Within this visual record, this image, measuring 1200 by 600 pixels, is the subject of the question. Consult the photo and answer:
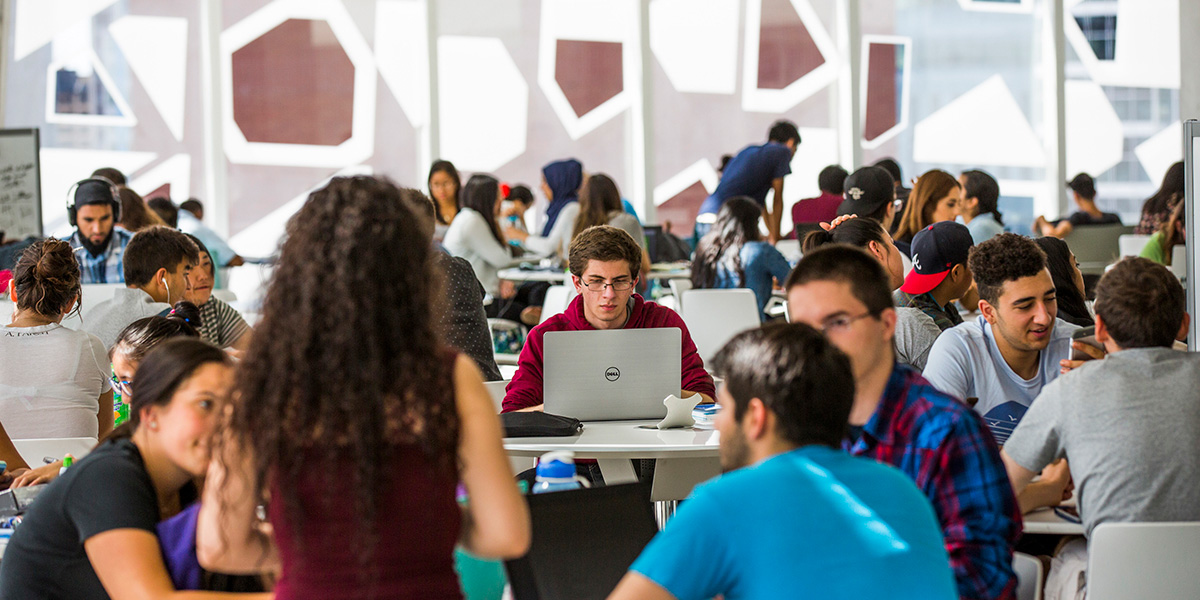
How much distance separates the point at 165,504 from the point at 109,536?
152mm

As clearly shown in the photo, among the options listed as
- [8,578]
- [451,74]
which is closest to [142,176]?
[451,74]

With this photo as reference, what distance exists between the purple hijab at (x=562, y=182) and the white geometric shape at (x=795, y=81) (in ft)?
9.16

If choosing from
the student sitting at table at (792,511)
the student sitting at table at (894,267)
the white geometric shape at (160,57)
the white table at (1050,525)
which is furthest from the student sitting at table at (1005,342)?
the white geometric shape at (160,57)

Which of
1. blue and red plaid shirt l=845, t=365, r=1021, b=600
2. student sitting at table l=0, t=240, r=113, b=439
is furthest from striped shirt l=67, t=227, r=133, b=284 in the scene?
blue and red plaid shirt l=845, t=365, r=1021, b=600

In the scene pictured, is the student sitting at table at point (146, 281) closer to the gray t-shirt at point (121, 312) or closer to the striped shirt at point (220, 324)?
the gray t-shirt at point (121, 312)

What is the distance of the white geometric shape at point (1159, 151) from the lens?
10.2 metres

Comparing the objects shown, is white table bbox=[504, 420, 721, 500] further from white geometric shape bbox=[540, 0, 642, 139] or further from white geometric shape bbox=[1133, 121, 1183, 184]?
white geometric shape bbox=[1133, 121, 1183, 184]

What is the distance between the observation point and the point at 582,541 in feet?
5.93

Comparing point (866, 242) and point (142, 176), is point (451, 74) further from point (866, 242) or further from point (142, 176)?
point (866, 242)

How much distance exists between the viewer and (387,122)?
9562 mm

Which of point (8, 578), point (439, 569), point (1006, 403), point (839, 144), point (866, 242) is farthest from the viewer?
point (839, 144)

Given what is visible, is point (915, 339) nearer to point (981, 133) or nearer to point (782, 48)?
point (782, 48)

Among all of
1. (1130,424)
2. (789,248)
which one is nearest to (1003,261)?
(1130,424)

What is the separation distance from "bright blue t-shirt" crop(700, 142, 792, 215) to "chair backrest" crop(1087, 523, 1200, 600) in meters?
5.34
